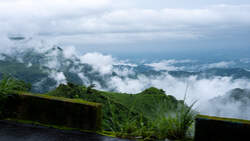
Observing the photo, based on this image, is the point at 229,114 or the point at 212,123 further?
the point at 229,114

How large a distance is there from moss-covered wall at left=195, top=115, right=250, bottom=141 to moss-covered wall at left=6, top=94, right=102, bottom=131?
64.0 inches

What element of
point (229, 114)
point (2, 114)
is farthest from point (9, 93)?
point (229, 114)

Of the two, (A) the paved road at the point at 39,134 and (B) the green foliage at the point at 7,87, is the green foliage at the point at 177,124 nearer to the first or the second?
(A) the paved road at the point at 39,134

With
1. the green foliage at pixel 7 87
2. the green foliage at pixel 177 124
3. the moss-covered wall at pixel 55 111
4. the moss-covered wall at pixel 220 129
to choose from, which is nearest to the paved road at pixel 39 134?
the moss-covered wall at pixel 55 111

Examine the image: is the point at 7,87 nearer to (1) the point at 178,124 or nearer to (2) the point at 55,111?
(2) the point at 55,111

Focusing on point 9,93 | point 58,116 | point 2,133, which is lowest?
point 2,133

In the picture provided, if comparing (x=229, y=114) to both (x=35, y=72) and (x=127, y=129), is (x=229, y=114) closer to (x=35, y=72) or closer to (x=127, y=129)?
(x=127, y=129)

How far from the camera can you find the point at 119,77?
175500 millimetres

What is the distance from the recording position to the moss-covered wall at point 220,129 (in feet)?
11.8

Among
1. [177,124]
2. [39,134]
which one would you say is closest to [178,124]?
[177,124]

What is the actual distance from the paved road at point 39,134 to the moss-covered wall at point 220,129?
1.30 metres

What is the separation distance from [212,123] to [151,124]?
995 millimetres

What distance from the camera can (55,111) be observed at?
464 centimetres

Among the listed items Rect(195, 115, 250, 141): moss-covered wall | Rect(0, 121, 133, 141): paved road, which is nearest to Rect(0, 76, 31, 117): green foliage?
Result: Rect(0, 121, 133, 141): paved road
